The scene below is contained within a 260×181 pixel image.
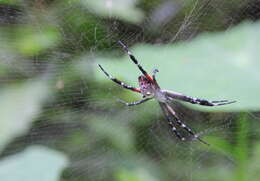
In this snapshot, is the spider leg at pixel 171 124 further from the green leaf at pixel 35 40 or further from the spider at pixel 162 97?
the green leaf at pixel 35 40

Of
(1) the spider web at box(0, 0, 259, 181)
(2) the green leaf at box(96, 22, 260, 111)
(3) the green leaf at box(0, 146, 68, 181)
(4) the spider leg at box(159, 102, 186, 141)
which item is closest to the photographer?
(3) the green leaf at box(0, 146, 68, 181)

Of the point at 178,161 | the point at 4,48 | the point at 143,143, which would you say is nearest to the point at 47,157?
the point at 4,48

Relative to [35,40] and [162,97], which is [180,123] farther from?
[35,40]

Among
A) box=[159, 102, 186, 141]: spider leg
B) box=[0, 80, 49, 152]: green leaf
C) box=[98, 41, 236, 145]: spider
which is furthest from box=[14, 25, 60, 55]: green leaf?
box=[159, 102, 186, 141]: spider leg

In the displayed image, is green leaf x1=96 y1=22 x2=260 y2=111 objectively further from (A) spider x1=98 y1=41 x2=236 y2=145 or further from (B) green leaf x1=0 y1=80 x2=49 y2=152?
(B) green leaf x1=0 y1=80 x2=49 y2=152

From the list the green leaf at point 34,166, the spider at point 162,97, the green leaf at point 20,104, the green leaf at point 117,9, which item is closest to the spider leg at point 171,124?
the spider at point 162,97

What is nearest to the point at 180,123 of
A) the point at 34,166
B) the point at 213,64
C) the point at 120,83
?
the point at 120,83
